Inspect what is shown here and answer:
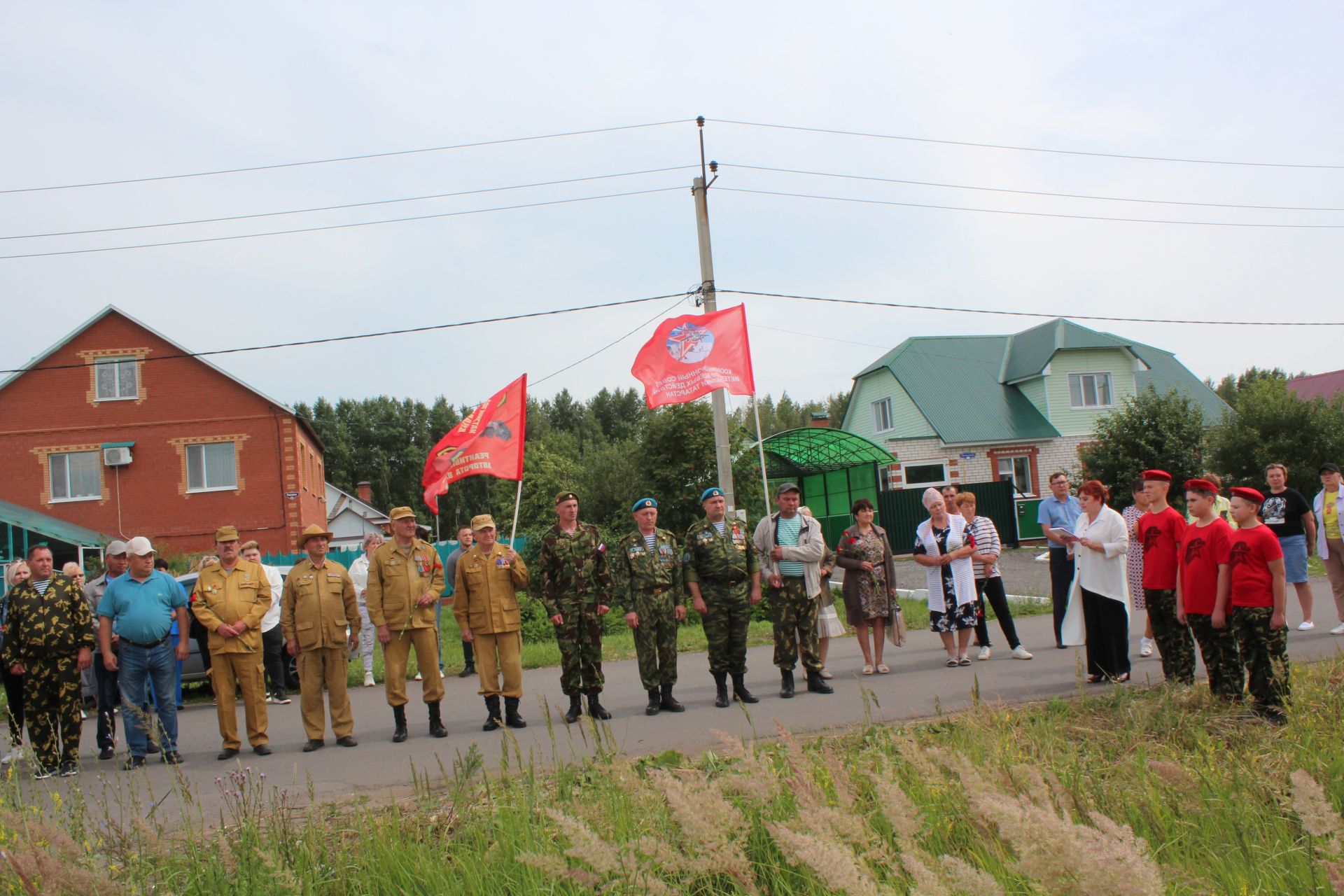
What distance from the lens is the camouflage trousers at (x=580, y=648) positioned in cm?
876

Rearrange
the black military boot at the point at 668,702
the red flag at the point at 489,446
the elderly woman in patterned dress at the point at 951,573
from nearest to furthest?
the black military boot at the point at 668,702 → the elderly woman in patterned dress at the point at 951,573 → the red flag at the point at 489,446

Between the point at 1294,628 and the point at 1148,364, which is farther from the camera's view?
the point at 1148,364

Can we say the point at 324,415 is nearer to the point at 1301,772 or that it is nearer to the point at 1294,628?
the point at 1294,628

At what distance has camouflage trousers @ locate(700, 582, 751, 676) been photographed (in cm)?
909

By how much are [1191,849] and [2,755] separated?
9.29 meters

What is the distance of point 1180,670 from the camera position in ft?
25.8

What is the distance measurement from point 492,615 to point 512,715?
0.89 metres

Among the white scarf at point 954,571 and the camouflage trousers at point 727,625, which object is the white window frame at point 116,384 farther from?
the white scarf at point 954,571

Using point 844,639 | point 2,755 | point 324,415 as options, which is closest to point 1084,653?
point 844,639

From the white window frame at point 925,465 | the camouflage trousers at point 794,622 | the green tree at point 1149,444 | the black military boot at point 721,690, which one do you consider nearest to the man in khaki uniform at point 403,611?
the black military boot at point 721,690

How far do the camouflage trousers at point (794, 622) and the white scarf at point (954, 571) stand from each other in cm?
182

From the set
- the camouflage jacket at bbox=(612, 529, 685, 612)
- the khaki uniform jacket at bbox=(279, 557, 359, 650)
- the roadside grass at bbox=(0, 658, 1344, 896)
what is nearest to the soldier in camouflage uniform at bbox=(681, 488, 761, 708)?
the camouflage jacket at bbox=(612, 529, 685, 612)

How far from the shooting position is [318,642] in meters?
8.62

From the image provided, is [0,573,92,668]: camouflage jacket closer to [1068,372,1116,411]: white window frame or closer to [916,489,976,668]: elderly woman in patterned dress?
[916,489,976,668]: elderly woman in patterned dress
